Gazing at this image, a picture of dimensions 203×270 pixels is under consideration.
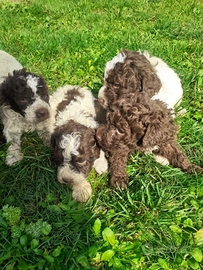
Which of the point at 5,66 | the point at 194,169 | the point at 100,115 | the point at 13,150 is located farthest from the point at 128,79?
the point at 5,66

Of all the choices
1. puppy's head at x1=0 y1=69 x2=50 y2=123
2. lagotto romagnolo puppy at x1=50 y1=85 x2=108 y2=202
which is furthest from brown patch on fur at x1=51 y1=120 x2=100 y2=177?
puppy's head at x1=0 y1=69 x2=50 y2=123

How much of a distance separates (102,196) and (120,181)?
1.14ft

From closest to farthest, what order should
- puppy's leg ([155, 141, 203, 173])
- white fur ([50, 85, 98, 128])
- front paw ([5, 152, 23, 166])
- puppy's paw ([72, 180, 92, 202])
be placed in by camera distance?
puppy's paw ([72, 180, 92, 202]), puppy's leg ([155, 141, 203, 173]), front paw ([5, 152, 23, 166]), white fur ([50, 85, 98, 128])

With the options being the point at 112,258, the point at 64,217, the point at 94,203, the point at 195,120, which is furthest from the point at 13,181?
the point at 195,120

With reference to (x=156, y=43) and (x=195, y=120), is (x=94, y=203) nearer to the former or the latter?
(x=195, y=120)

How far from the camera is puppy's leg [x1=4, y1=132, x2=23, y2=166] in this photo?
3.27 meters

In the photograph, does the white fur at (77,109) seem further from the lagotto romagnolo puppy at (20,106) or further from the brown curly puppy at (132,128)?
the brown curly puppy at (132,128)

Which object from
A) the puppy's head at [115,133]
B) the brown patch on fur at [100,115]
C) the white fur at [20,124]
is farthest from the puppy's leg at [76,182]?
the brown patch on fur at [100,115]

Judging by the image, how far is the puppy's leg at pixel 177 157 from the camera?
9.87 ft

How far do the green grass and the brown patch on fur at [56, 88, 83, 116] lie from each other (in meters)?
0.70

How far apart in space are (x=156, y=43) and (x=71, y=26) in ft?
9.31

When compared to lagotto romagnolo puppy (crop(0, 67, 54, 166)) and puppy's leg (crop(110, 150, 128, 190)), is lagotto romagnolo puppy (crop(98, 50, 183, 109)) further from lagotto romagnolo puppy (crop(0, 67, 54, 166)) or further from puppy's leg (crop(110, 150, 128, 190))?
lagotto romagnolo puppy (crop(0, 67, 54, 166))

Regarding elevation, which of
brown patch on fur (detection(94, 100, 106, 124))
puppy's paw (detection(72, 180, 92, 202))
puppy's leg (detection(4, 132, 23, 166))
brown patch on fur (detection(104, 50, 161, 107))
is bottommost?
puppy's paw (detection(72, 180, 92, 202))

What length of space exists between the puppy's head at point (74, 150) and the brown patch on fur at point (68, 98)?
950 mm
